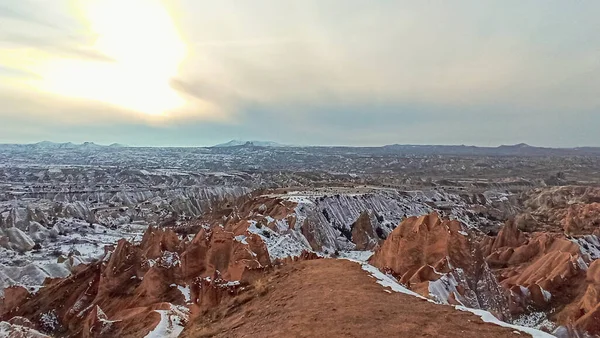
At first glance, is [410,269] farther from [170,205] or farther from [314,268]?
[170,205]

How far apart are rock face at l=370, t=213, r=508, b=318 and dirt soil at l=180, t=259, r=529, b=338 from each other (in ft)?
20.7

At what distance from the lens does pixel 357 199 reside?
79.6 m

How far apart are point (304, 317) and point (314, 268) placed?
592cm

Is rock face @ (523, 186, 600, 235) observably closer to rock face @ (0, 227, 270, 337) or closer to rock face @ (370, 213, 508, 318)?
rock face @ (370, 213, 508, 318)

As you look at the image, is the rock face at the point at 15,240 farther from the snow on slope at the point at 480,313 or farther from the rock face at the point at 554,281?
the snow on slope at the point at 480,313

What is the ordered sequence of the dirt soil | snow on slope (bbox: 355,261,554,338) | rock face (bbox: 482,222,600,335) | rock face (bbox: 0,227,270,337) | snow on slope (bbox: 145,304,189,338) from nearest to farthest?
snow on slope (bbox: 355,261,554,338) < the dirt soil < snow on slope (bbox: 145,304,189,338) < rock face (bbox: 482,222,600,335) < rock face (bbox: 0,227,270,337)

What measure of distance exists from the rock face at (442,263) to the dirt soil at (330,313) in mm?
6312

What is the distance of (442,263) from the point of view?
26656 mm

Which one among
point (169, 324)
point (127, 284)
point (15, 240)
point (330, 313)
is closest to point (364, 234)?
point (127, 284)

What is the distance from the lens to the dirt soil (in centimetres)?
1081

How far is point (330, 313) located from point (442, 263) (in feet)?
54.6

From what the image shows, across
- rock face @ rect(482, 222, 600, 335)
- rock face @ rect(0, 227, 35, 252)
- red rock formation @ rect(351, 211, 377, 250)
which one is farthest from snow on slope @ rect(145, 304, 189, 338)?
rock face @ rect(0, 227, 35, 252)

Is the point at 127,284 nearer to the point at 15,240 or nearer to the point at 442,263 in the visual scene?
the point at 442,263

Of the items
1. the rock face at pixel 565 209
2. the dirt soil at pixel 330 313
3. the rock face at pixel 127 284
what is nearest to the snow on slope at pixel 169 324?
the dirt soil at pixel 330 313
